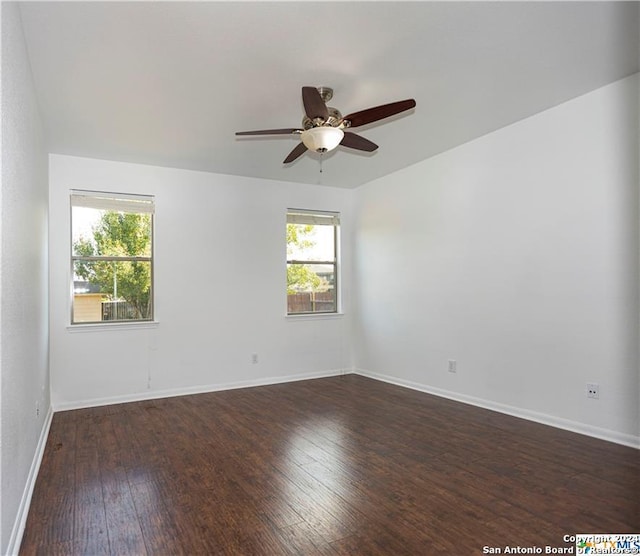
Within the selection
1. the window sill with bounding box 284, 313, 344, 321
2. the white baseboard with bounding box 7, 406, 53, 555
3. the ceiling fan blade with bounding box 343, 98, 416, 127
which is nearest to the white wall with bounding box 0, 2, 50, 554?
the white baseboard with bounding box 7, 406, 53, 555

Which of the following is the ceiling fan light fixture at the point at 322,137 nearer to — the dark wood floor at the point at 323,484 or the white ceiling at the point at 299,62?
the white ceiling at the point at 299,62

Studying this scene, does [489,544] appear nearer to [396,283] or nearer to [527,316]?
[527,316]

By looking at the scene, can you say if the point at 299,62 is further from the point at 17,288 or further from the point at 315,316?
the point at 315,316

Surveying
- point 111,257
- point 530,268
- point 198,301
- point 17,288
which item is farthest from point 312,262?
point 17,288

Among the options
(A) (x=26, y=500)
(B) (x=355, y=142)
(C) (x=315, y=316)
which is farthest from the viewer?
(C) (x=315, y=316)

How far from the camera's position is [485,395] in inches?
164

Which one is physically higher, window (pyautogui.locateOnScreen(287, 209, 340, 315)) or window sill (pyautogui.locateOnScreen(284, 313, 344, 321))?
window (pyautogui.locateOnScreen(287, 209, 340, 315))

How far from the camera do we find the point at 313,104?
2645 millimetres

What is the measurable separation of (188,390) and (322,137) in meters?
3.40

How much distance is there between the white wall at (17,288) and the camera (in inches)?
70.9

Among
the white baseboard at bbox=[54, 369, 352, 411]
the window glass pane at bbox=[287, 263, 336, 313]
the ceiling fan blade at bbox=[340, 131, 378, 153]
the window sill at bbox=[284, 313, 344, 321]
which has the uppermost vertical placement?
the ceiling fan blade at bbox=[340, 131, 378, 153]

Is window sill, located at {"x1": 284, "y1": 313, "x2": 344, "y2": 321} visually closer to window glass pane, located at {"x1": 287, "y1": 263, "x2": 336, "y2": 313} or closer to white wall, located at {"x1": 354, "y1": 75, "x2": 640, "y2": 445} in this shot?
window glass pane, located at {"x1": 287, "y1": 263, "x2": 336, "y2": 313}

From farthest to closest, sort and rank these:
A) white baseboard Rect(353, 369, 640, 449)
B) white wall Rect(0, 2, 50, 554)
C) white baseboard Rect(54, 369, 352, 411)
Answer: white baseboard Rect(54, 369, 352, 411) → white baseboard Rect(353, 369, 640, 449) → white wall Rect(0, 2, 50, 554)

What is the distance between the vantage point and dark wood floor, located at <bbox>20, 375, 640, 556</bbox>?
2059 mm
